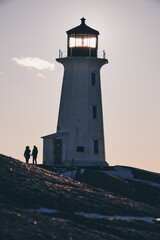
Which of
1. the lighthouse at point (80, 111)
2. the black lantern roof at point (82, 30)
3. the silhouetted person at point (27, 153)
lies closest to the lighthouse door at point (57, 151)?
the lighthouse at point (80, 111)

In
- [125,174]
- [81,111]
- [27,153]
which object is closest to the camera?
[27,153]

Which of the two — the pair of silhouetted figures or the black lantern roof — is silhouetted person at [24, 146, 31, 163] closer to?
the pair of silhouetted figures

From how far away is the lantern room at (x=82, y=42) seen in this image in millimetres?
56875

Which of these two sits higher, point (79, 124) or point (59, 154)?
point (79, 124)

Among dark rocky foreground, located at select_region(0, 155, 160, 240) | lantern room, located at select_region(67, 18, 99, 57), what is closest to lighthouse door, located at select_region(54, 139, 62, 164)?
lantern room, located at select_region(67, 18, 99, 57)

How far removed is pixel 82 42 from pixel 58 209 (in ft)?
85.9

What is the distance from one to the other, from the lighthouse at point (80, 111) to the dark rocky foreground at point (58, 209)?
12848 millimetres

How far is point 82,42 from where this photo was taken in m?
57.0

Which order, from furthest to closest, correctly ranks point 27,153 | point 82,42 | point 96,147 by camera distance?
point 82,42
point 96,147
point 27,153

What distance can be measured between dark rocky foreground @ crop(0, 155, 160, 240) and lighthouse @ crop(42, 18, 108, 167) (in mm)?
12848

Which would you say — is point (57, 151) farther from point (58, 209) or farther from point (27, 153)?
point (58, 209)

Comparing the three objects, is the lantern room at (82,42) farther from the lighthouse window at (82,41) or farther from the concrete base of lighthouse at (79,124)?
the concrete base of lighthouse at (79,124)

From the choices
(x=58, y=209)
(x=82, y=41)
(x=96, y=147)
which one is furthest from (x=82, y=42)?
(x=58, y=209)

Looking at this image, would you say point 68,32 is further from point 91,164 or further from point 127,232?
point 127,232
